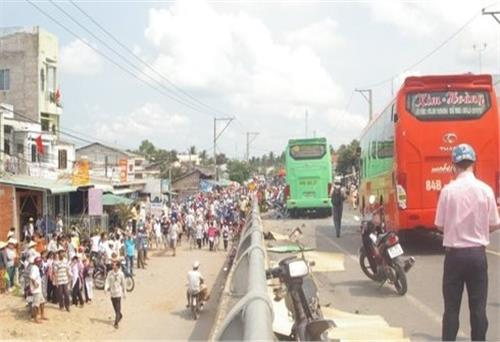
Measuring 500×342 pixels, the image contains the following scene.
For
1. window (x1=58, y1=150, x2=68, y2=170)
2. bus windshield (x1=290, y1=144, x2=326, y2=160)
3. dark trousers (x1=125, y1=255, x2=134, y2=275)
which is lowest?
dark trousers (x1=125, y1=255, x2=134, y2=275)

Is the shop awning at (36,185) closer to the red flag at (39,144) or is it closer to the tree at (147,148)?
the red flag at (39,144)

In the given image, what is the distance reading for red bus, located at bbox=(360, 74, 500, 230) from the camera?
43.4ft

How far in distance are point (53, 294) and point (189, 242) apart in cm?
1766

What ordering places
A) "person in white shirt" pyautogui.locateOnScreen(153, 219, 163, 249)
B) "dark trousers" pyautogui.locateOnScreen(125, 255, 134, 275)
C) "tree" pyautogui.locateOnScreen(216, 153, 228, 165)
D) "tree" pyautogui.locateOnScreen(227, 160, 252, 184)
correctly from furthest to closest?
1. "tree" pyautogui.locateOnScreen(216, 153, 228, 165)
2. "tree" pyautogui.locateOnScreen(227, 160, 252, 184)
3. "person in white shirt" pyautogui.locateOnScreen(153, 219, 163, 249)
4. "dark trousers" pyautogui.locateOnScreen(125, 255, 134, 275)

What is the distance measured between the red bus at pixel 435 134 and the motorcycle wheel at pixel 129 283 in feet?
40.4

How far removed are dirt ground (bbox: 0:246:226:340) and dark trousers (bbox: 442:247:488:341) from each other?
39.4ft

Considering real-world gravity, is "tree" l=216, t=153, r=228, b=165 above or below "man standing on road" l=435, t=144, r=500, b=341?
above

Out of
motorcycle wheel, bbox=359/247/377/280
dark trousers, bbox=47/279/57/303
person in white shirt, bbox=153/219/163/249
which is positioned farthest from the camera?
person in white shirt, bbox=153/219/163/249

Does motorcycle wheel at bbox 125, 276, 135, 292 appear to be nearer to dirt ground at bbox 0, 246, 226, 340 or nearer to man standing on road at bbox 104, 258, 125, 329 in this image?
dirt ground at bbox 0, 246, 226, 340

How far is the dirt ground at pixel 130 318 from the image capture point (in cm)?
1664

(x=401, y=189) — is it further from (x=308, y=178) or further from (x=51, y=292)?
(x=308, y=178)

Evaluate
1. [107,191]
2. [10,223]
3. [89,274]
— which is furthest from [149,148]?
[89,274]

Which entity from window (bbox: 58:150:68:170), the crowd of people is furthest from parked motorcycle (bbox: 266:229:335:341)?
window (bbox: 58:150:68:170)

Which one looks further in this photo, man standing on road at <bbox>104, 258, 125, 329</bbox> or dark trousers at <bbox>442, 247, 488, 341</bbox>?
man standing on road at <bbox>104, 258, 125, 329</bbox>
